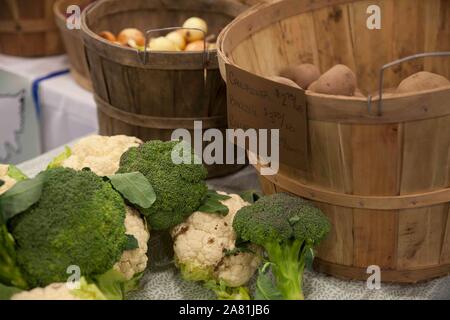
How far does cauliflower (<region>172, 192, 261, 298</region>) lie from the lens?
116 centimetres

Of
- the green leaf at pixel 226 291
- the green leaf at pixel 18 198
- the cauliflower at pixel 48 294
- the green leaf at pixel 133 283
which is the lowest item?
the green leaf at pixel 226 291

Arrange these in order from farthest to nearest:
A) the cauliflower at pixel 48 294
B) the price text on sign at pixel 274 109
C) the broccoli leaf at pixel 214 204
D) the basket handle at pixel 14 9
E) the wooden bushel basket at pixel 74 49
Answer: the basket handle at pixel 14 9 < the wooden bushel basket at pixel 74 49 < the broccoli leaf at pixel 214 204 < the price text on sign at pixel 274 109 < the cauliflower at pixel 48 294

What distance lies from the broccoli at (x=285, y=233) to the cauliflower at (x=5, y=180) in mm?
423

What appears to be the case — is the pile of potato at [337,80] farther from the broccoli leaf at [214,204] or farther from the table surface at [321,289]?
the table surface at [321,289]

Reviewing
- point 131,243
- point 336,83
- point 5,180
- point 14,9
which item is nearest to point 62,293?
point 131,243

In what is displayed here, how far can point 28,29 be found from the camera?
2379mm

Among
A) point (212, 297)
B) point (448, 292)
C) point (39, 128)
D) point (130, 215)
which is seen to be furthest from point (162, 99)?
point (39, 128)

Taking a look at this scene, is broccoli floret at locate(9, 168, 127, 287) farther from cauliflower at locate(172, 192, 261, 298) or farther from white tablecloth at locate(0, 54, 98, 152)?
white tablecloth at locate(0, 54, 98, 152)

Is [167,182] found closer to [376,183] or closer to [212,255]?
[212,255]

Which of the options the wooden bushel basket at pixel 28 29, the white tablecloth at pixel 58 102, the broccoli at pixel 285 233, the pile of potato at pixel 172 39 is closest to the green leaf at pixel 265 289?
the broccoli at pixel 285 233

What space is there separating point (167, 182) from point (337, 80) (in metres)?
0.50

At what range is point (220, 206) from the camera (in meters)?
→ 1.24

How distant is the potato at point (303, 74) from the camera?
1513 mm

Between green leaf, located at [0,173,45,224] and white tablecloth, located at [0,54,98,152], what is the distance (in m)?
1.12
